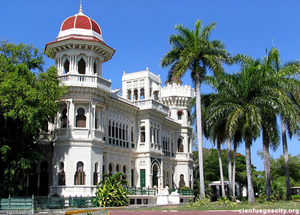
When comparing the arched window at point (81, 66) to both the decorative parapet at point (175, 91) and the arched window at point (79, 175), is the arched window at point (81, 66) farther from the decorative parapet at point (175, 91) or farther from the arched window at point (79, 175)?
the decorative parapet at point (175, 91)

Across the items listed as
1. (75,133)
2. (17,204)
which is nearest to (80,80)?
(75,133)

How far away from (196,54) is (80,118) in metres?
10.5

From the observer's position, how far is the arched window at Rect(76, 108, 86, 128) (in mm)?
31422

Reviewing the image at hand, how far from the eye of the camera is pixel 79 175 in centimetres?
3048

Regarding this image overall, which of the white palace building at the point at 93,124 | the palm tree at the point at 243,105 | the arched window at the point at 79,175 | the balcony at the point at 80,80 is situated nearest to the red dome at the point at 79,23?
the white palace building at the point at 93,124

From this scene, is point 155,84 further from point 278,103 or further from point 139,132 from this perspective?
point 278,103

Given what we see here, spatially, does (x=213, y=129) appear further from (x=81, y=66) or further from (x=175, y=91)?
(x=175, y=91)

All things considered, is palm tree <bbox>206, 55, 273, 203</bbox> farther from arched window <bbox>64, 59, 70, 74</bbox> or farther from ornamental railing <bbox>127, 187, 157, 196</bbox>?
arched window <bbox>64, 59, 70, 74</bbox>

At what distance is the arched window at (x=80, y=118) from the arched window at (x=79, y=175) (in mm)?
2971

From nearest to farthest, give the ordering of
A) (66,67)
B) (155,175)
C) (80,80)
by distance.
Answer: (80,80), (66,67), (155,175)

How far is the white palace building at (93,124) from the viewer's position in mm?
30594

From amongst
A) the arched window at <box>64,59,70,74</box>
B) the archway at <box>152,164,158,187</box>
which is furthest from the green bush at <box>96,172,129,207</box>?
the archway at <box>152,164,158,187</box>

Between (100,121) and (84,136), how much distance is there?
2.24m

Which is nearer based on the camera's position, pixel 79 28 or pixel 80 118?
pixel 80 118
